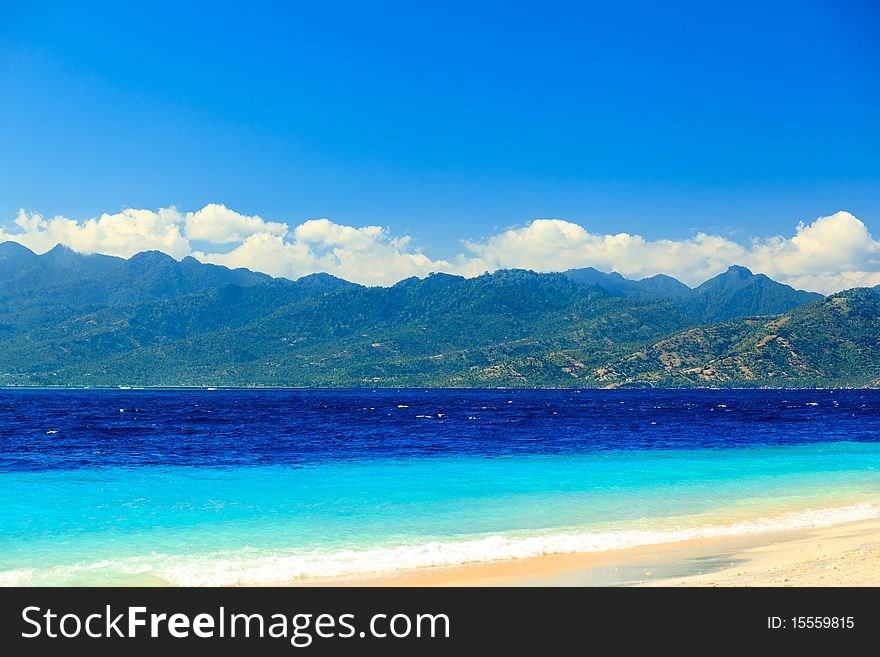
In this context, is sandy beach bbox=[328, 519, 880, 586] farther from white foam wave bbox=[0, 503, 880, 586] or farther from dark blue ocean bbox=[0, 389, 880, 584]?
dark blue ocean bbox=[0, 389, 880, 584]

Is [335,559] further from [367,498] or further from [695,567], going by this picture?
[367,498]

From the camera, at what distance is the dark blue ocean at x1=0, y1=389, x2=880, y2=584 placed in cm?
1872

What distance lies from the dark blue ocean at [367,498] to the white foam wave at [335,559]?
75 millimetres

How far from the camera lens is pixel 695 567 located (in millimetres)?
16828

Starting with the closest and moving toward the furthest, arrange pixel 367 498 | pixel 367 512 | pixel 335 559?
pixel 335 559 < pixel 367 512 < pixel 367 498

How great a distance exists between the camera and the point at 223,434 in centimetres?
5925

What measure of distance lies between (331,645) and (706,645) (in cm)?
608

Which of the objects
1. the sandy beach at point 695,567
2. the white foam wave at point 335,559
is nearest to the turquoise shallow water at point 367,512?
the white foam wave at point 335,559

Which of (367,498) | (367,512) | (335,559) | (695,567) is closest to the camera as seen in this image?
(695,567)

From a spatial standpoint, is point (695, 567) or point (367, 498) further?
point (367, 498)

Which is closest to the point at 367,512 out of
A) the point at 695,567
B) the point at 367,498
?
the point at 367,498

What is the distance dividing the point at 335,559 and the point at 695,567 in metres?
9.25

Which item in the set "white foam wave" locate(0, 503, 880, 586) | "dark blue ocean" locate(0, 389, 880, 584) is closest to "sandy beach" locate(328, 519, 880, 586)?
"white foam wave" locate(0, 503, 880, 586)

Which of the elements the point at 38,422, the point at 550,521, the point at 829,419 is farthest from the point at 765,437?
the point at 38,422
